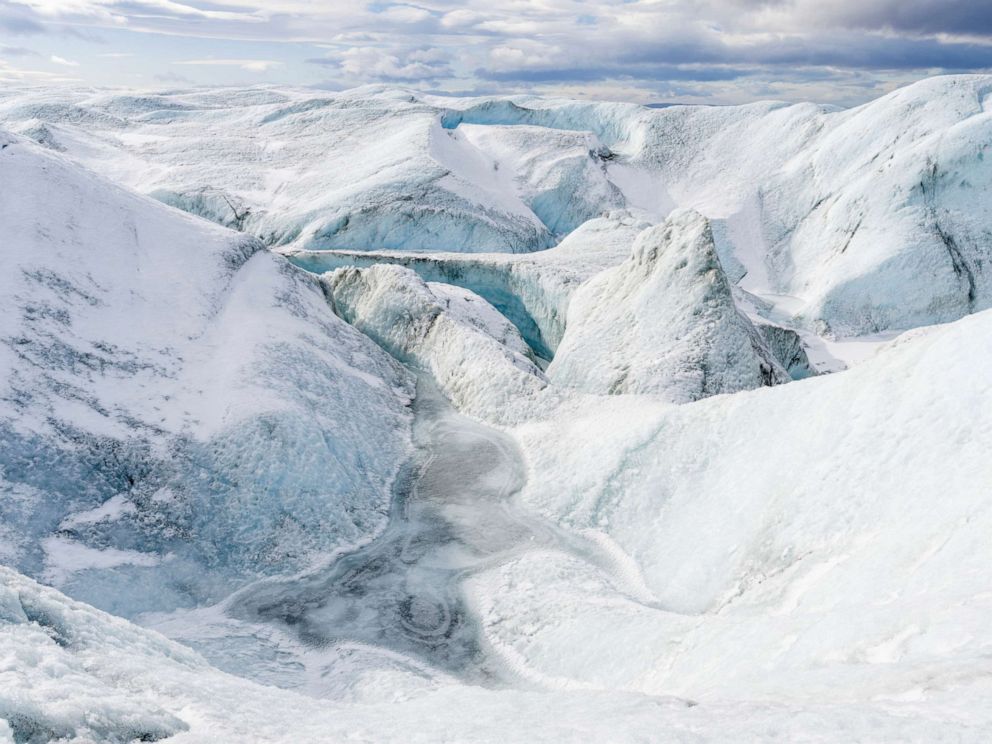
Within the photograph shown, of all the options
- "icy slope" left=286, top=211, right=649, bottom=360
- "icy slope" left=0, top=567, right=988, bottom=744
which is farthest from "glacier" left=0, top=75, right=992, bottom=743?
"icy slope" left=286, top=211, right=649, bottom=360

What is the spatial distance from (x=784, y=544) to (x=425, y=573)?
11.5 metres

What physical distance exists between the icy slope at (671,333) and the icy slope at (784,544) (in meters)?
3.83

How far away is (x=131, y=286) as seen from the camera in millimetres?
31312

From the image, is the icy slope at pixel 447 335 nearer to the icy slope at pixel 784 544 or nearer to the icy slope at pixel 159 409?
the icy slope at pixel 159 409

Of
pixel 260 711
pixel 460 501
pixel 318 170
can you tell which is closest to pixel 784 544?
pixel 460 501

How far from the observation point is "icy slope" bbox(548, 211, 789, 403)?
3259cm

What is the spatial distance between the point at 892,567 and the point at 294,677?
15.3m

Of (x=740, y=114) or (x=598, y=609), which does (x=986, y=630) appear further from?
(x=740, y=114)

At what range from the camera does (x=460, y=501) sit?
2769 centimetres

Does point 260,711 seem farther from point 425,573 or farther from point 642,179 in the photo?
point 642,179

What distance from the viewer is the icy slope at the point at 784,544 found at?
406 inches

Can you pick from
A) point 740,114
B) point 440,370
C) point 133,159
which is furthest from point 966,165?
point 133,159

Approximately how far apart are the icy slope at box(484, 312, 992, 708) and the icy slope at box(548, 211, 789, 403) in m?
3.83

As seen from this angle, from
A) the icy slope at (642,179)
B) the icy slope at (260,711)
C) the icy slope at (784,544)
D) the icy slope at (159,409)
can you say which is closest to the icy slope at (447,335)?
the icy slope at (159,409)
